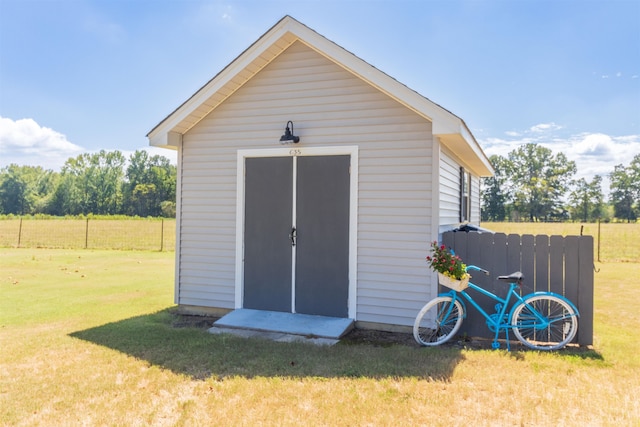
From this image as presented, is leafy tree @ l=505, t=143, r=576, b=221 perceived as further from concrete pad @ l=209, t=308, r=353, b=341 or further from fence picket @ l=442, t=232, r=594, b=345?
concrete pad @ l=209, t=308, r=353, b=341

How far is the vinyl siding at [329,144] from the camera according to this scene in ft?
18.2

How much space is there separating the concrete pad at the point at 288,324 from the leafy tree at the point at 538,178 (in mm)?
67391

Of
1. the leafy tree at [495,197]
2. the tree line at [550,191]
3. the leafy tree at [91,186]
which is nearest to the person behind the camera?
the leafy tree at [91,186]

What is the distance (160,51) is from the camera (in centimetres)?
1260

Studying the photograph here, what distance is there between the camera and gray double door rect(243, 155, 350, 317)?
5883 mm

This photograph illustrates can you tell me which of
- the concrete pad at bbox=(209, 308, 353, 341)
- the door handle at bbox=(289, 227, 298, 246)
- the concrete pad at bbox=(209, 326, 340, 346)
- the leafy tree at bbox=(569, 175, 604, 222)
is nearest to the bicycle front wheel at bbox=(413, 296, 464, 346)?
the concrete pad at bbox=(209, 308, 353, 341)

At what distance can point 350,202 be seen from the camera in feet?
19.1

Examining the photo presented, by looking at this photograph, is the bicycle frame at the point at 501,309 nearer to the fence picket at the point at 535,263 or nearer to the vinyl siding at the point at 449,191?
the fence picket at the point at 535,263

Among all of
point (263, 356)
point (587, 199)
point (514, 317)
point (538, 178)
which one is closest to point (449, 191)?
point (514, 317)

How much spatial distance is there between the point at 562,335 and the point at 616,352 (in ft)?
1.80

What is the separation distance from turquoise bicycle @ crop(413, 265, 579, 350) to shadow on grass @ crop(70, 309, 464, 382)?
0.46 meters

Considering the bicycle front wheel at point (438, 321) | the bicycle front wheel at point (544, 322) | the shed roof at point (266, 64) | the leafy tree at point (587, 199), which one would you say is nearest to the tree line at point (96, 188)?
the shed roof at point (266, 64)

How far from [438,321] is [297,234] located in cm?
223

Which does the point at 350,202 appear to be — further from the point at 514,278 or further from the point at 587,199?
the point at 587,199
